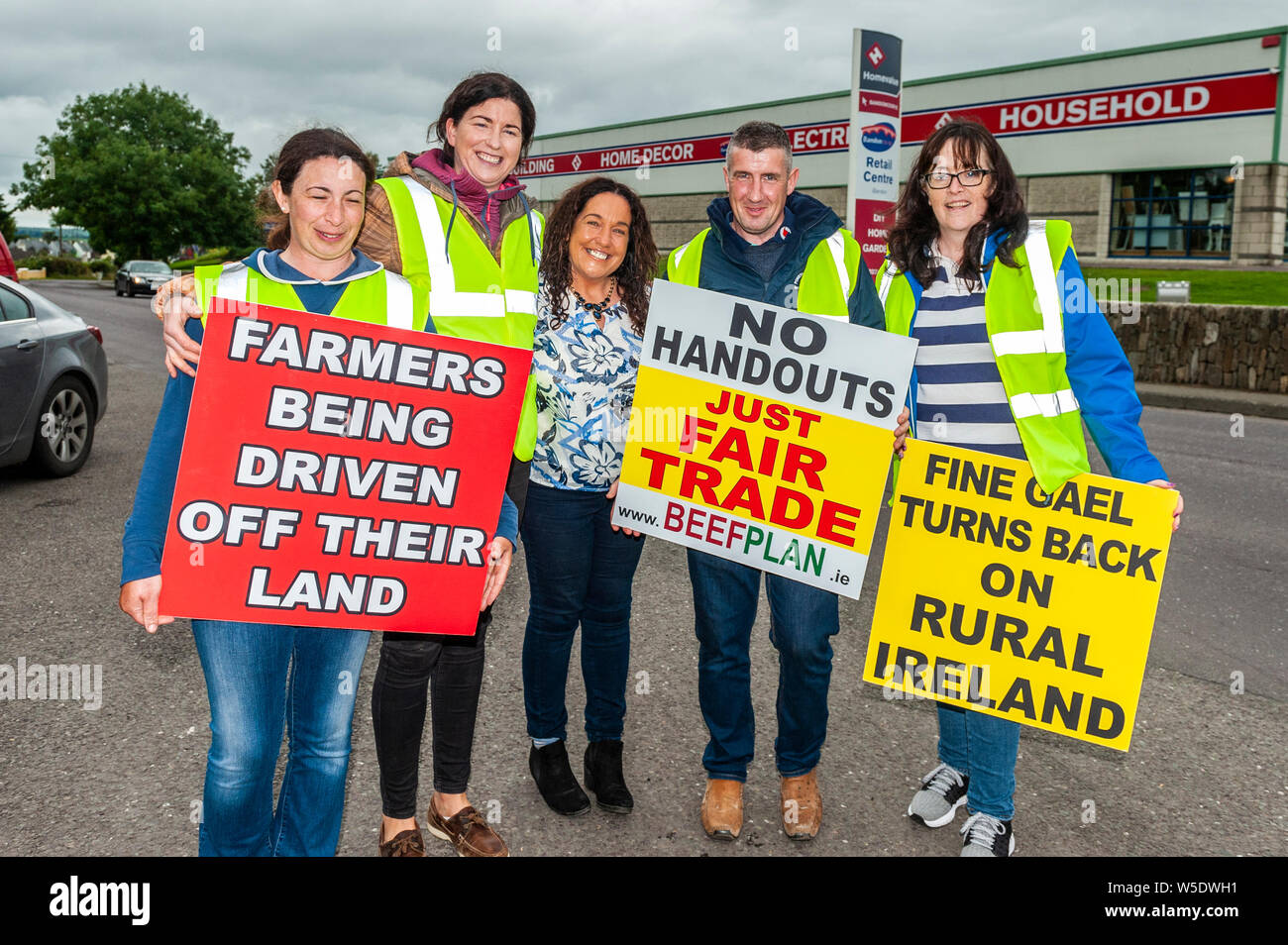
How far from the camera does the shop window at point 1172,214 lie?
86.5 ft

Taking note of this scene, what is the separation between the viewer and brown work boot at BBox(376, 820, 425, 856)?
10.3 ft

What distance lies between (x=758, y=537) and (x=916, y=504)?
1.73 ft

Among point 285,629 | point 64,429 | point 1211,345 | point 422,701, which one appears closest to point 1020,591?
point 422,701

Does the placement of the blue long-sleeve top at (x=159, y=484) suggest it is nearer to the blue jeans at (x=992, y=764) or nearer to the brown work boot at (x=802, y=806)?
the brown work boot at (x=802, y=806)

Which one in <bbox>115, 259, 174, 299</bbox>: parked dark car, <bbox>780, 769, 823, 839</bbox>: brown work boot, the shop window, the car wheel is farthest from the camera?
<bbox>115, 259, 174, 299</bbox>: parked dark car

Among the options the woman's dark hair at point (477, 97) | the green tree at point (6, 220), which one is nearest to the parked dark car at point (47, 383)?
the woman's dark hair at point (477, 97)

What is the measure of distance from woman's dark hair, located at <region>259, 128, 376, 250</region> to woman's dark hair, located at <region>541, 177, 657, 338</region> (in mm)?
760

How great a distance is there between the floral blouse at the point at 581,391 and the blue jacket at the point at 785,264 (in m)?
0.34

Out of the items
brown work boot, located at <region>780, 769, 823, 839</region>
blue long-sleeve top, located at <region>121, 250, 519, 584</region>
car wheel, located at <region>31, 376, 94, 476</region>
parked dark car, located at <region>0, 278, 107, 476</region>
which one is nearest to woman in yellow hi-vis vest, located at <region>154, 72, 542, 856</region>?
blue long-sleeve top, located at <region>121, 250, 519, 584</region>

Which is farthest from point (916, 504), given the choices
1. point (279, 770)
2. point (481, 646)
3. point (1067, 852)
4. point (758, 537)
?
point (279, 770)

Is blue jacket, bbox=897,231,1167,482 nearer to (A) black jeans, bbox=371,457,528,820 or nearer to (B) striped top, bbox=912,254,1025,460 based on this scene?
(B) striped top, bbox=912,254,1025,460

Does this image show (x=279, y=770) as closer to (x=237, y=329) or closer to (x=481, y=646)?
(x=481, y=646)

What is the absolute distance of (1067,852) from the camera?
3.27m

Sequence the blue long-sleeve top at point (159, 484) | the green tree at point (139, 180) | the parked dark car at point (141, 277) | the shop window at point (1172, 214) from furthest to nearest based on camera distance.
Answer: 1. the green tree at point (139, 180)
2. the parked dark car at point (141, 277)
3. the shop window at point (1172, 214)
4. the blue long-sleeve top at point (159, 484)
